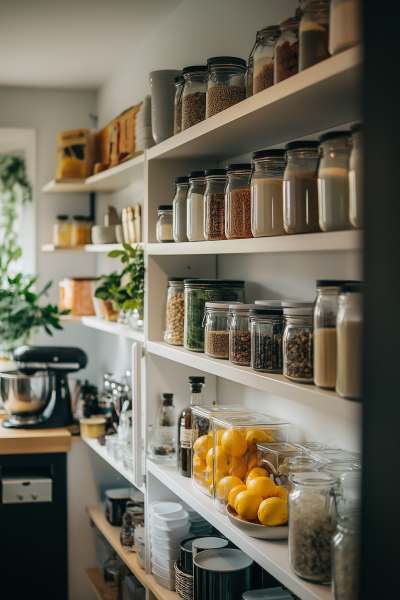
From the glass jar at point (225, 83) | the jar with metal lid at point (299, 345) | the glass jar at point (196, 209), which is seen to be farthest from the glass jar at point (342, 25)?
the glass jar at point (196, 209)

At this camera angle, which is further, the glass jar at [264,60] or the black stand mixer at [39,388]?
the black stand mixer at [39,388]

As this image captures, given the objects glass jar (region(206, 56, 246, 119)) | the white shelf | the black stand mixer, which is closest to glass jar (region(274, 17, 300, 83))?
glass jar (region(206, 56, 246, 119))

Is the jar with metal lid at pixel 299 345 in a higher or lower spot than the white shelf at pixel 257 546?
higher

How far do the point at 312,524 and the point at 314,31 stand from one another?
84cm

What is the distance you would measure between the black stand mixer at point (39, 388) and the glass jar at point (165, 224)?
130 centimetres

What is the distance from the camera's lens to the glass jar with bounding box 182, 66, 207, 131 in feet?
5.07

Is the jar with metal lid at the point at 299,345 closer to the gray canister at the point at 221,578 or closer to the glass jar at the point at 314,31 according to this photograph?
the glass jar at the point at 314,31

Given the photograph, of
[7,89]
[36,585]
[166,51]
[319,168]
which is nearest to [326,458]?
[319,168]

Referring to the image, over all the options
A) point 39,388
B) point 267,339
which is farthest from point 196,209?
point 39,388

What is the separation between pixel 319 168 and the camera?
0.94 metres

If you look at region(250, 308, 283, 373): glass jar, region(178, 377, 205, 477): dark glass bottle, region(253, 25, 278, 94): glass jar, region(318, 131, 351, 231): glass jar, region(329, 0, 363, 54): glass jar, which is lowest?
region(178, 377, 205, 477): dark glass bottle

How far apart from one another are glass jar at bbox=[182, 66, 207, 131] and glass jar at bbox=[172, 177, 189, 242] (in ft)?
0.52

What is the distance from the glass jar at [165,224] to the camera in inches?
69.3

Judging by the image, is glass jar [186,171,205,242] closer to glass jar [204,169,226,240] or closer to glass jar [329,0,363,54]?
glass jar [204,169,226,240]
